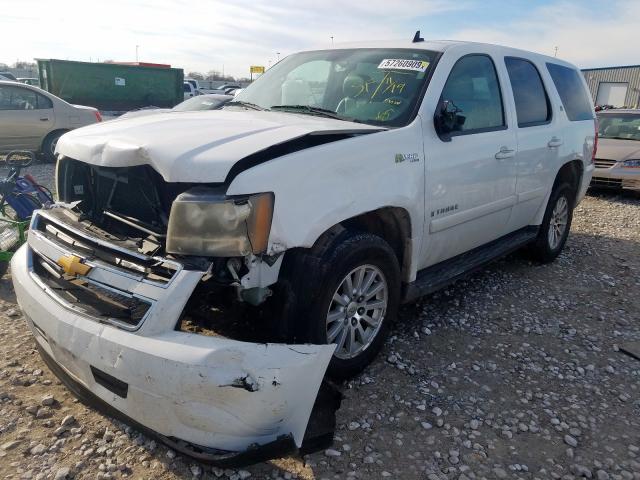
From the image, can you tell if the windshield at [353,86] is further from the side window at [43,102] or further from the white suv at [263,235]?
the side window at [43,102]

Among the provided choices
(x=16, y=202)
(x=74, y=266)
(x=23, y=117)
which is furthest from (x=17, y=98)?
(x=74, y=266)

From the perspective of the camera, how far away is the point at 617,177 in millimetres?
9328

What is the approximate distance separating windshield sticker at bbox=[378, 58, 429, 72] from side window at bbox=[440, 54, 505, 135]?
20cm

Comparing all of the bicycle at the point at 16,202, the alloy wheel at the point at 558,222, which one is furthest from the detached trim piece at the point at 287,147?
the alloy wheel at the point at 558,222

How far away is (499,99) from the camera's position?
Result: 4.07 m

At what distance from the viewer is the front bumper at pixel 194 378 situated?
1997 mm

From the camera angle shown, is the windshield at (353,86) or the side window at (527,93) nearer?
the windshield at (353,86)

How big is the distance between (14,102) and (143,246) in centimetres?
1008

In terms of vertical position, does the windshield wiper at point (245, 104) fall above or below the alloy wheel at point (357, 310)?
above

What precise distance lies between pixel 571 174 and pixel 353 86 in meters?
3.06

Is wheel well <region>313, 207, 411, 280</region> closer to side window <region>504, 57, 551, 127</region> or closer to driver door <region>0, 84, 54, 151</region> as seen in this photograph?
side window <region>504, 57, 551, 127</region>

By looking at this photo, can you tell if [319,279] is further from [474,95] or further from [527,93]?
[527,93]

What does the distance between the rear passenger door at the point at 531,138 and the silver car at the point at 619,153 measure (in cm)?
548

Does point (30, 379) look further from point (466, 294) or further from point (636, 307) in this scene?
point (636, 307)
